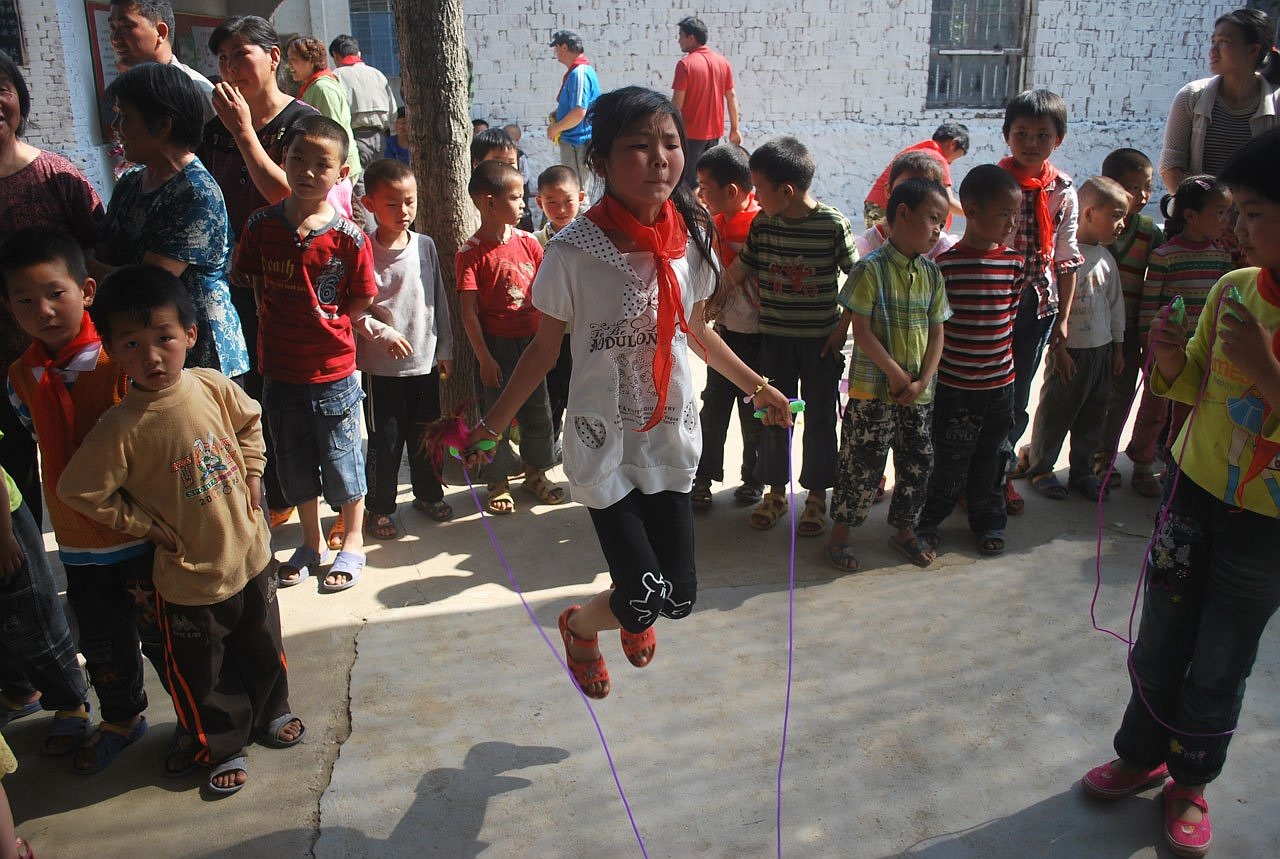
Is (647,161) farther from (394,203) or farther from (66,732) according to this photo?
(66,732)

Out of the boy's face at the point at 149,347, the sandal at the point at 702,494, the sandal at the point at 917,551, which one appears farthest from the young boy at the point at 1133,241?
the boy's face at the point at 149,347

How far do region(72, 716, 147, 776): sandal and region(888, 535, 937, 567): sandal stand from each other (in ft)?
9.38

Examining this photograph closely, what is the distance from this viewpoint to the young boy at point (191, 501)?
2410mm

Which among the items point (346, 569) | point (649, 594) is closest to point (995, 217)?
point (649, 594)

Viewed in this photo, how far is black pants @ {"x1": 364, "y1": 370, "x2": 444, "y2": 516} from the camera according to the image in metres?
4.18

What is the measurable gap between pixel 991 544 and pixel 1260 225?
2.21 m

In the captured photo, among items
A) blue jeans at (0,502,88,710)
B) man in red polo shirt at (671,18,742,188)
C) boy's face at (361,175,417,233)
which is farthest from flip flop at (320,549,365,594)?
man in red polo shirt at (671,18,742,188)

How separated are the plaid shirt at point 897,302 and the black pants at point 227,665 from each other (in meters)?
2.30

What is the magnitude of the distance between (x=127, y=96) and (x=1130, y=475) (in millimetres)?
4673

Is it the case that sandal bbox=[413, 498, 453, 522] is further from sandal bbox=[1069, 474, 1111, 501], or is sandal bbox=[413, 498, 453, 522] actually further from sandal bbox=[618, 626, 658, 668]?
sandal bbox=[1069, 474, 1111, 501]

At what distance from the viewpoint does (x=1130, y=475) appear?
496 centimetres

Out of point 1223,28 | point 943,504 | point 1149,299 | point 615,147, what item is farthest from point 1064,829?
point 1223,28

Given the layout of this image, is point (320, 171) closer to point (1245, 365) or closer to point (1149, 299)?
point (1245, 365)

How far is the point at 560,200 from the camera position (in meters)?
4.58
